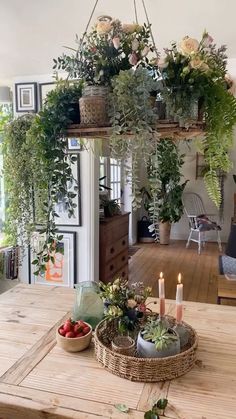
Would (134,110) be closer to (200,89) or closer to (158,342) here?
(200,89)

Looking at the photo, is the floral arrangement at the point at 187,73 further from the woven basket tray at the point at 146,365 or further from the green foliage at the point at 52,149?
the woven basket tray at the point at 146,365

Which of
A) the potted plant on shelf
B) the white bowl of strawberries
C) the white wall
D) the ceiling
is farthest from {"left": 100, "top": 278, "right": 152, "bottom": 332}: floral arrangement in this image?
the ceiling

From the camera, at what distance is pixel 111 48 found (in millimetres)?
1267

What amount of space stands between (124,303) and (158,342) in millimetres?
217

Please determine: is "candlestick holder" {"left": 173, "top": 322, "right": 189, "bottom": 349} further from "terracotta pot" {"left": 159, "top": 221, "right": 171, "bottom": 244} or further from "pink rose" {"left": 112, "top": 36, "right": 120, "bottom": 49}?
"terracotta pot" {"left": 159, "top": 221, "right": 171, "bottom": 244}

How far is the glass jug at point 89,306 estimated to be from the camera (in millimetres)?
1436

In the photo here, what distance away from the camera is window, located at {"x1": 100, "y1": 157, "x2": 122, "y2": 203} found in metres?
5.10

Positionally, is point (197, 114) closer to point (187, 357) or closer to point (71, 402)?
point (187, 357)

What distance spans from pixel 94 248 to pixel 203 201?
4352 millimetres

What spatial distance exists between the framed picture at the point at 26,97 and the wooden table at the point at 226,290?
2.31 m

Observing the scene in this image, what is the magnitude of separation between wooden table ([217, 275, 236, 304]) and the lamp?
271cm

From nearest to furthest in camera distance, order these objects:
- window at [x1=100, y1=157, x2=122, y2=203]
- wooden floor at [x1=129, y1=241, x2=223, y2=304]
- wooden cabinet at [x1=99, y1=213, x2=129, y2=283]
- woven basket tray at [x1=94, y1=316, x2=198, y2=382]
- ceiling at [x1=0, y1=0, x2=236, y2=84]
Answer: woven basket tray at [x1=94, y1=316, x2=198, y2=382] → ceiling at [x1=0, y1=0, x2=236, y2=84] → wooden cabinet at [x1=99, y1=213, x2=129, y2=283] → wooden floor at [x1=129, y1=241, x2=223, y2=304] → window at [x1=100, y1=157, x2=122, y2=203]

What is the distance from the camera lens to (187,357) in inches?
45.9

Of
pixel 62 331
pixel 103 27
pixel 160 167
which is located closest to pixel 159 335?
pixel 62 331
